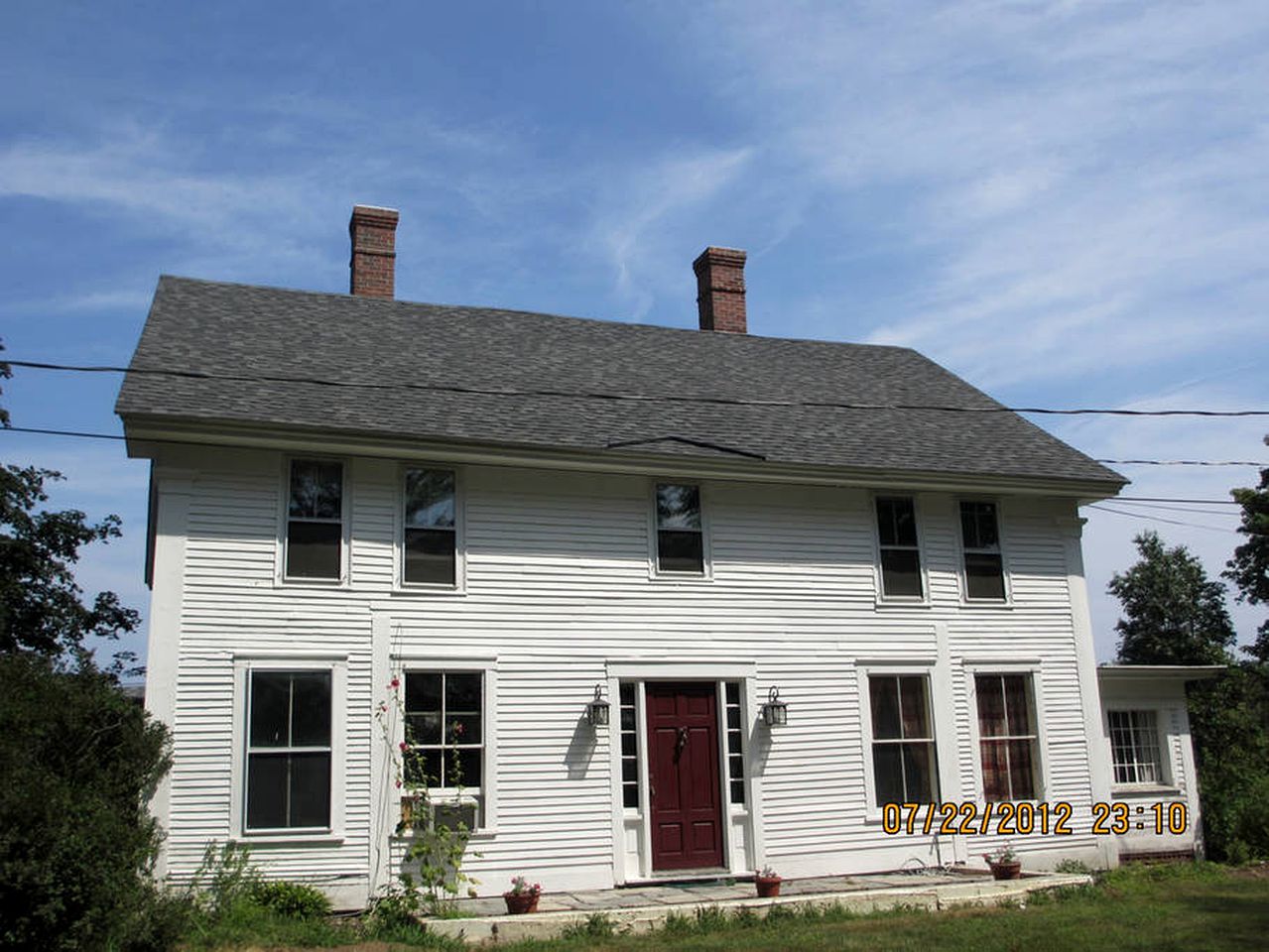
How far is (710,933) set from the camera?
11016 mm

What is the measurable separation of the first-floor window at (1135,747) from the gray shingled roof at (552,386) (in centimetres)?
356

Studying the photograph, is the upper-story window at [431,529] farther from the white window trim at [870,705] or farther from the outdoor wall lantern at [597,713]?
the white window trim at [870,705]

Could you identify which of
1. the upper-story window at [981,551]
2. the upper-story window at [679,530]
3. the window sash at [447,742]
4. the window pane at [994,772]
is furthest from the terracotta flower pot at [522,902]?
the upper-story window at [981,551]

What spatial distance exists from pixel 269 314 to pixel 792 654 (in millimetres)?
8168

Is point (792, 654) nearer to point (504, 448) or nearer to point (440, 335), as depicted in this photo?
point (504, 448)

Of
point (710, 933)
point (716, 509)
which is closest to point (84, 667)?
point (710, 933)

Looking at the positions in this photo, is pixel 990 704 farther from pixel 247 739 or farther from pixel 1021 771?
pixel 247 739

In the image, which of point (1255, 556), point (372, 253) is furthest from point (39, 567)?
point (1255, 556)

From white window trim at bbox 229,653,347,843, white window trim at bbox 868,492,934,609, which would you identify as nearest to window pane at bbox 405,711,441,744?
white window trim at bbox 229,653,347,843

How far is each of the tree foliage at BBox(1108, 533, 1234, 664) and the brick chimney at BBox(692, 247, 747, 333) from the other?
22.6 metres

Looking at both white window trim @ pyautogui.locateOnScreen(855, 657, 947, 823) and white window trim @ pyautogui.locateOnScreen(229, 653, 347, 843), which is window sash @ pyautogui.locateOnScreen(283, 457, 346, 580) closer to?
white window trim @ pyautogui.locateOnScreen(229, 653, 347, 843)

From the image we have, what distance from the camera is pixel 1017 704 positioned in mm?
15930

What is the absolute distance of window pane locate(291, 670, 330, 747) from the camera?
41.0ft

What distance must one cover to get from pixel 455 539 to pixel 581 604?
162 cm
